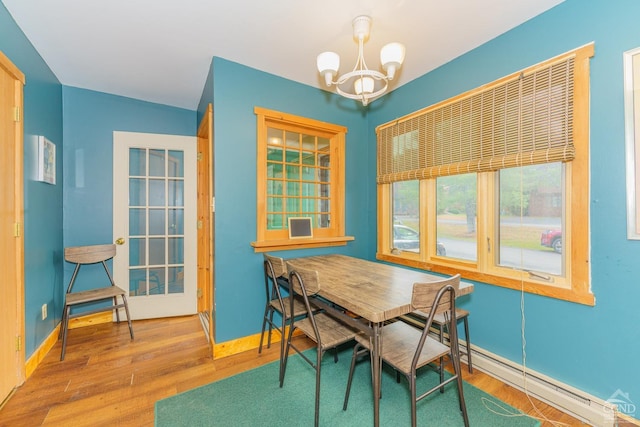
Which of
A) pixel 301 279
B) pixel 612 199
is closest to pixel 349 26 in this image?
pixel 301 279

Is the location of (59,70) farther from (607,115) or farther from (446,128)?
(607,115)

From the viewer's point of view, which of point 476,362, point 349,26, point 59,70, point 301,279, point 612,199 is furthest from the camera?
point 59,70

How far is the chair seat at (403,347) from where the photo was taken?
140 centimetres

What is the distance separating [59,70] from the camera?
2.51m

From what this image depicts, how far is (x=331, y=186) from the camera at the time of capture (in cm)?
304

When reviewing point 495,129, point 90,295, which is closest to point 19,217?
point 90,295

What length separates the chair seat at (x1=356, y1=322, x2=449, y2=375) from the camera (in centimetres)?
140

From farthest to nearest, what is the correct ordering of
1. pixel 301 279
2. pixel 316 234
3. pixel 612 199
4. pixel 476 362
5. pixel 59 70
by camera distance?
pixel 316 234 → pixel 59 70 → pixel 476 362 → pixel 301 279 → pixel 612 199

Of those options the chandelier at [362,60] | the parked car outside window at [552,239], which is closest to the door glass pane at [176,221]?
the chandelier at [362,60]

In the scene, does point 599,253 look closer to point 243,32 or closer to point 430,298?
point 430,298

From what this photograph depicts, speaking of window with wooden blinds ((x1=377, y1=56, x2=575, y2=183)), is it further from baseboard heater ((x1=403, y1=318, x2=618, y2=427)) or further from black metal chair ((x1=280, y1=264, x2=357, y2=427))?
black metal chair ((x1=280, y1=264, x2=357, y2=427))

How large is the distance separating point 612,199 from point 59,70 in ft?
14.3

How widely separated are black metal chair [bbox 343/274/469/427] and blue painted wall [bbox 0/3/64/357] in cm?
248

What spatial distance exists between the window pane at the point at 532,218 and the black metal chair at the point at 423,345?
87 centimetres
